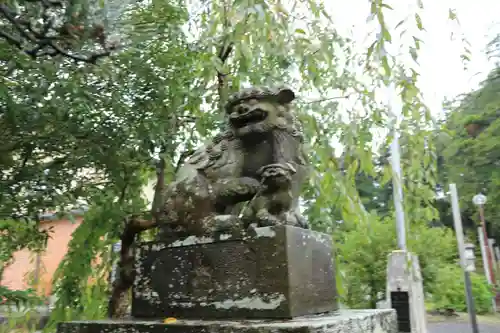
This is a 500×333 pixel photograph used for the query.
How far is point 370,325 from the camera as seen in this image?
2.16 meters

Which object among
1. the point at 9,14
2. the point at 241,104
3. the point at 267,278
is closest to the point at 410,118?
the point at 241,104

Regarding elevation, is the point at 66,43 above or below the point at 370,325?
above

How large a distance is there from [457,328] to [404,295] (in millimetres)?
5365

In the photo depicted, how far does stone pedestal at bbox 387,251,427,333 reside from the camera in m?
8.33

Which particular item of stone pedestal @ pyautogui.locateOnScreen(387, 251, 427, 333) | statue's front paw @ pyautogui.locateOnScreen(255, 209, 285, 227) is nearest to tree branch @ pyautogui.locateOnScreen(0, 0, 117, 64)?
statue's front paw @ pyautogui.locateOnScreen(255, 209, 285, 227)

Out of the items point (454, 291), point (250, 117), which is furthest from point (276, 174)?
point (454, 291)

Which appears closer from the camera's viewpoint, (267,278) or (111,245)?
(267,278)

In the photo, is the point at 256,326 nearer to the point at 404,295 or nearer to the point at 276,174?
the point at 276,174

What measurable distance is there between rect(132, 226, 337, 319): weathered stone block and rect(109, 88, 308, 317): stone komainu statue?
10cm

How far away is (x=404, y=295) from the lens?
8.41 meters

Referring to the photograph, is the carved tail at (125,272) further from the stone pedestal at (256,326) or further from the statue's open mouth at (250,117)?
the statue's open mouth at (250,117)

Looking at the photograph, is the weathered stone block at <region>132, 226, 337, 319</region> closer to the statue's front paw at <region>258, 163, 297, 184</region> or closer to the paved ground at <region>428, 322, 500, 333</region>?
the statue's front paw at <region>258, 163, 297, 184</region>

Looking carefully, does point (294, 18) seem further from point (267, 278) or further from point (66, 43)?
point (267, 278)

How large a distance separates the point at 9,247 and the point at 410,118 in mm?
3580
